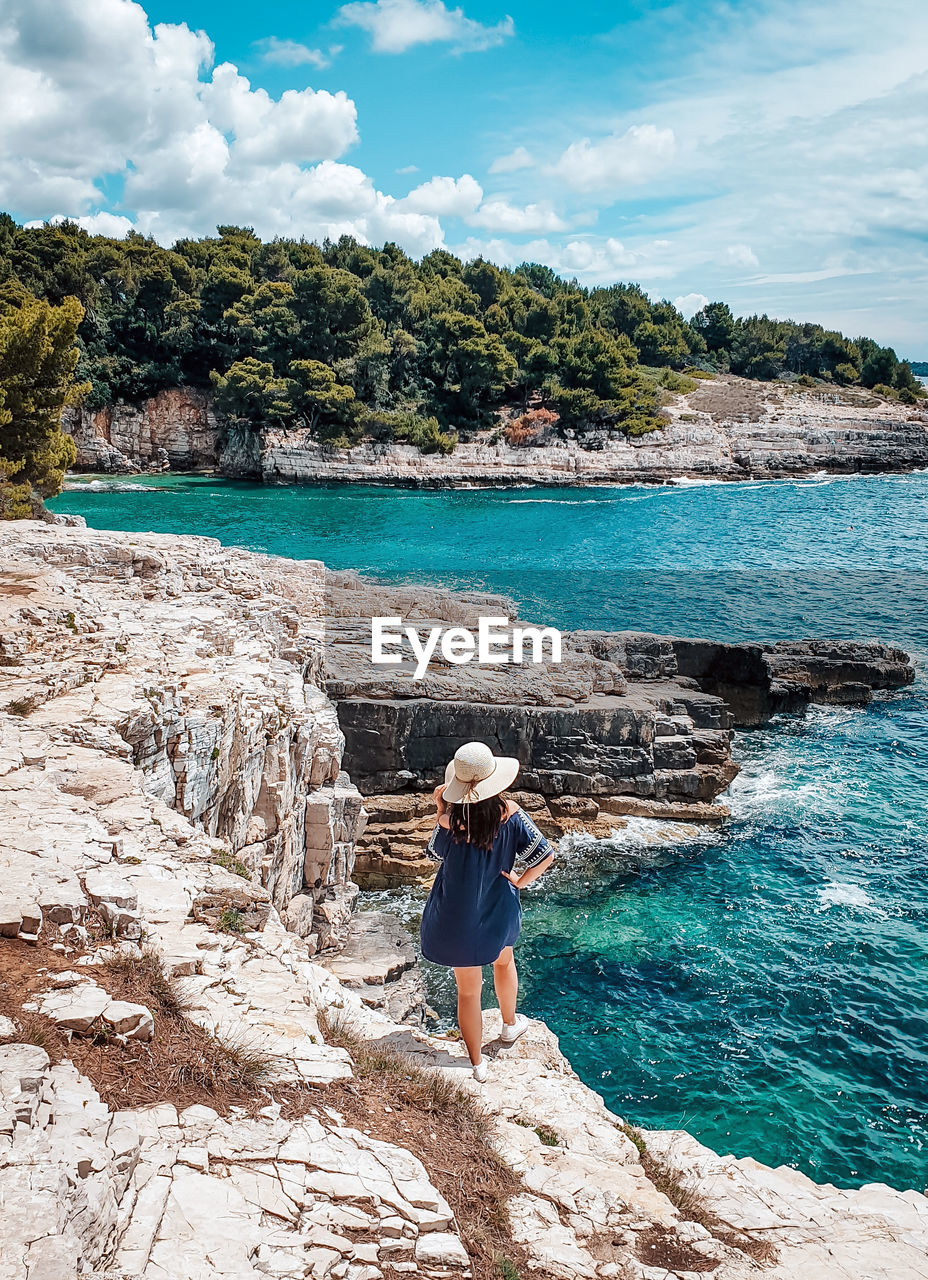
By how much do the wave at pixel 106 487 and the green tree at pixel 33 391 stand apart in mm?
31687

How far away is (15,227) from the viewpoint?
A: 64.9m

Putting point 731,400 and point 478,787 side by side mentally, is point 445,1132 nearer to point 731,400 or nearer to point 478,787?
point 478,787

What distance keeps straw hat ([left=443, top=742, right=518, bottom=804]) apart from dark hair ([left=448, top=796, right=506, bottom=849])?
0.06 meters

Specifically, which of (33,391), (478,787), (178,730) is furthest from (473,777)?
(33,391)

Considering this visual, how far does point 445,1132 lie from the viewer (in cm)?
494

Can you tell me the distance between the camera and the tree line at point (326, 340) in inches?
2525

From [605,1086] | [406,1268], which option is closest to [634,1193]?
[406,1268]

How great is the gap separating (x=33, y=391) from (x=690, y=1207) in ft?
89.9

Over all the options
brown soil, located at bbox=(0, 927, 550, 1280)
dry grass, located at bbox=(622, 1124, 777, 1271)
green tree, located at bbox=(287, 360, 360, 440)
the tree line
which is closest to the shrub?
the tree line

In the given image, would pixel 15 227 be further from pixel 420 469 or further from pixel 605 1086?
pixel 605 1086

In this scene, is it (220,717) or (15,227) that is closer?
(220,717)

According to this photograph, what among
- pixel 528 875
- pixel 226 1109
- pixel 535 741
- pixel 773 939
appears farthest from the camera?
pixel 535 741

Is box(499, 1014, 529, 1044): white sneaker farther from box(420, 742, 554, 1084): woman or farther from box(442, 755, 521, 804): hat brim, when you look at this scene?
box(442, 755, 521, 804): hat brim

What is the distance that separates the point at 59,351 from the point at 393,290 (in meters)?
54.9
